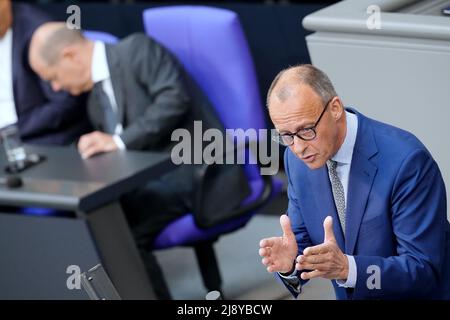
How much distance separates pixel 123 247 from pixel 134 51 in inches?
29.5

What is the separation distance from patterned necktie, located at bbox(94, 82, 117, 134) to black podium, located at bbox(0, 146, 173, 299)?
236 millimetres

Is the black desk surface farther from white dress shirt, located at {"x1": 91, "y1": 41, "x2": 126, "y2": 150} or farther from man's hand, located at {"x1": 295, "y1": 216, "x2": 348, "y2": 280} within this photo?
man's hand, located at {"x1": 295, "y1": 216, "x2": 348, "y2": 280}

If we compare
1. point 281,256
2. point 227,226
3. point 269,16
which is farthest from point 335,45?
point 269,16

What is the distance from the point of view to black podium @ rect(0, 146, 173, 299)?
11.9 feet

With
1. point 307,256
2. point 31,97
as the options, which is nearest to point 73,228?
point 31,97

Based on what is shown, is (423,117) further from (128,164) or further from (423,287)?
(128,164)

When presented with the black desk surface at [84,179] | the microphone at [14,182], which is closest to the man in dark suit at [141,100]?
the black desk surface at [84,179]

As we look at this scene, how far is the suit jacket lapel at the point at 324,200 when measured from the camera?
2229 mm

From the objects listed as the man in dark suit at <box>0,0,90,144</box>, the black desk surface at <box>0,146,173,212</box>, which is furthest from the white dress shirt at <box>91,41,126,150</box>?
the man in dark suit at <box>0,0,90,144</box>

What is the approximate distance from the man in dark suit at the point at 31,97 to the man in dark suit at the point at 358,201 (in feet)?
7.52

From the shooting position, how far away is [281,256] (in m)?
2.18

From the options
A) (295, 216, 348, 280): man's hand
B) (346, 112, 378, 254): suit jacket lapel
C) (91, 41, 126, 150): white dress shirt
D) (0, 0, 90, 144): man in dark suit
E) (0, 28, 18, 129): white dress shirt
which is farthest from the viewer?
(0, 28, 18, 129): white dress shirt

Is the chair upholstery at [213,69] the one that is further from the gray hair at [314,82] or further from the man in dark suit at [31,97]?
the gray hair at [314,82]

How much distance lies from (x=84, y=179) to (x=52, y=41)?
0.64 m
